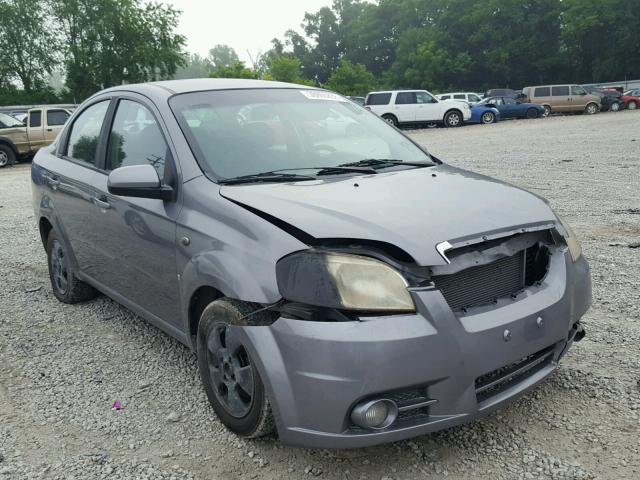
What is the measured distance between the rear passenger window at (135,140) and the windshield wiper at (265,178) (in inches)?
18.0

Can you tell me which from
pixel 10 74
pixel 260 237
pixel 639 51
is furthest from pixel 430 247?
pixel 639 51

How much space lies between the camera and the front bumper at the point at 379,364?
2287 millimetres

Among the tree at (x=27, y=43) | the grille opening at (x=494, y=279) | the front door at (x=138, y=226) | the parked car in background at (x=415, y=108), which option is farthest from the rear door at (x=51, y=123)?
Answer: the tree at (x=27, y=43)

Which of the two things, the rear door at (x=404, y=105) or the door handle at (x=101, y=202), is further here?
the rear door at (x=404, y=105)

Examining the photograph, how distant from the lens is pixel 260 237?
261 cm

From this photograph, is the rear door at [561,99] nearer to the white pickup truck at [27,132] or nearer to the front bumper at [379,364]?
the white pickup truck at [27,132]

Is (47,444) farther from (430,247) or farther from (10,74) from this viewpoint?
(10,74)

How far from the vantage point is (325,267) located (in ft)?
7.92

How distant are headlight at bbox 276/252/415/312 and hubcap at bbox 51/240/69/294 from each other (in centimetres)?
300

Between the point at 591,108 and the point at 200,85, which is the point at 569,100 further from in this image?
the point at 200,85

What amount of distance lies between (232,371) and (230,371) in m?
0.02

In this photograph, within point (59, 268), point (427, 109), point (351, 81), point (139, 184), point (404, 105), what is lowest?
point (59, 268)

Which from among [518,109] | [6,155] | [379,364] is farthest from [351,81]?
[379,364]

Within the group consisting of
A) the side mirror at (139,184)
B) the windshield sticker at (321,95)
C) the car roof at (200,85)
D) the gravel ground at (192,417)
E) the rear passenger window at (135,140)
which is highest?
the car roof at (200,85)
